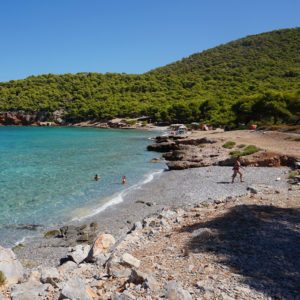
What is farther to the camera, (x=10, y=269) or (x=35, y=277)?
(x=10, y=269)

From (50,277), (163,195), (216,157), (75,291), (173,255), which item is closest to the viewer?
(75,291)

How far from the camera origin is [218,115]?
292ft

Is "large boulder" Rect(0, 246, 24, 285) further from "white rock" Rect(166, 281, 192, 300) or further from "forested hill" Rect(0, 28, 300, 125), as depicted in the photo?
"forested hill" Rect(0, 28, 300, 125)

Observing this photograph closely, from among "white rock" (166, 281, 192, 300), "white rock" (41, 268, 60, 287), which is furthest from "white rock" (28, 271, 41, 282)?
"white rock" (166, 281, 192, 300)

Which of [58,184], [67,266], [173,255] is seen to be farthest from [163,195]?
[173,255]

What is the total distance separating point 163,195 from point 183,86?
124 metres

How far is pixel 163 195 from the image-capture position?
922 inches

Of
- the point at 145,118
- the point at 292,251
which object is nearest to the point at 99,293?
the point at 292,251

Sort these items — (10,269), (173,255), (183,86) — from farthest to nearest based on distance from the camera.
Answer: (183,86)
(173,255)
(10,269)

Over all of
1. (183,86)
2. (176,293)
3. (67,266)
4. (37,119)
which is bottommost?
(37,119)

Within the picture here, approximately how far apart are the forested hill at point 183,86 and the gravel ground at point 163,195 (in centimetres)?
5375

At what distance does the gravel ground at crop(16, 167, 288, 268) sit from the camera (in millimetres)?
14711

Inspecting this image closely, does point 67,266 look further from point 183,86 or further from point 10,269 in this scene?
point 183,86

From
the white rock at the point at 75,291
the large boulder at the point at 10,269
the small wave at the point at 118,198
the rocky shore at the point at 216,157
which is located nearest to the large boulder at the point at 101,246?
the large boulder at the point at 10,269
